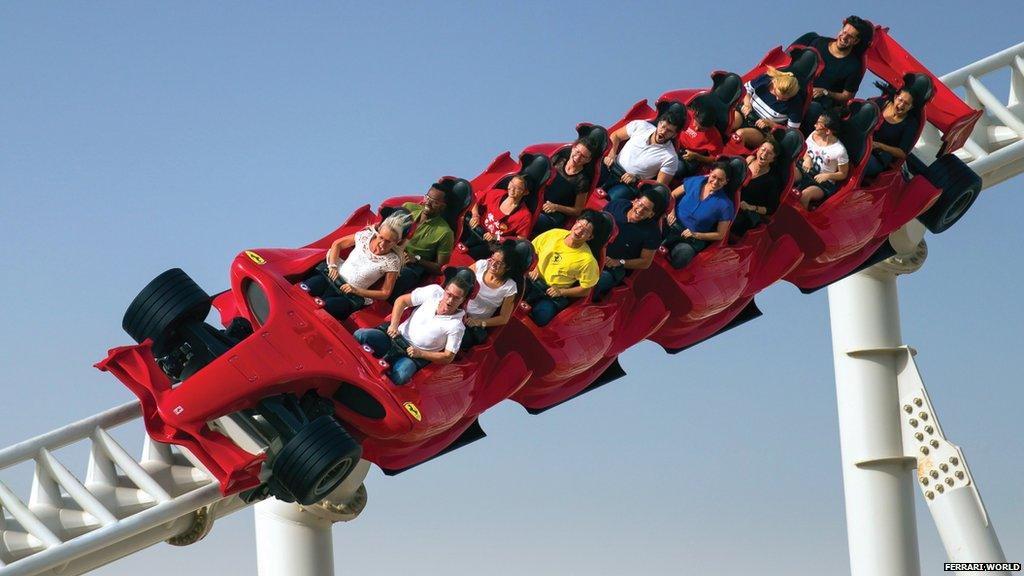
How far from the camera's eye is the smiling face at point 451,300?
7.06 m

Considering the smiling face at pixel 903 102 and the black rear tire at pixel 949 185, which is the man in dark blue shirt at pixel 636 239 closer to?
the smiling face at pixel 903 102

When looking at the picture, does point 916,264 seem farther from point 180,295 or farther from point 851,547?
point 180,295

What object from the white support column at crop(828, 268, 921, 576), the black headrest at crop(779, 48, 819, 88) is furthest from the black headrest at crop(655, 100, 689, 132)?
the white support column at crop(828, 268, 921, 576)

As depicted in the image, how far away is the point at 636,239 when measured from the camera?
25.7 ft

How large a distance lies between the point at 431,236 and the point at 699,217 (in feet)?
4.21

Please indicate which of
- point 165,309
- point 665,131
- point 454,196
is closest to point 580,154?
point 665,131

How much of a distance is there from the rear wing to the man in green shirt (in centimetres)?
267

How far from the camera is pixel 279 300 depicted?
7.08 m

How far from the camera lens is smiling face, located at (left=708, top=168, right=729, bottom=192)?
798 centimetres

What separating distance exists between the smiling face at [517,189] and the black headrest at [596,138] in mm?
386

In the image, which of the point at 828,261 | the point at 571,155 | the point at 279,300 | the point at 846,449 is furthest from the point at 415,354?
the point at 846,449

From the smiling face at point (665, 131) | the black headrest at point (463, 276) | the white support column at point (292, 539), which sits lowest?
the white support column at point (292, 539)

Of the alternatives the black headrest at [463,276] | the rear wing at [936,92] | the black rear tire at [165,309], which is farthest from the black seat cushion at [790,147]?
the black rear tire at [165,309]

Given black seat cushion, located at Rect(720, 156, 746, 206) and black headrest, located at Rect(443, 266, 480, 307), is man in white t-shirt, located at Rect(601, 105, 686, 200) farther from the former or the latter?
black headrest, located at Rect(443, 266, 480, 307)
